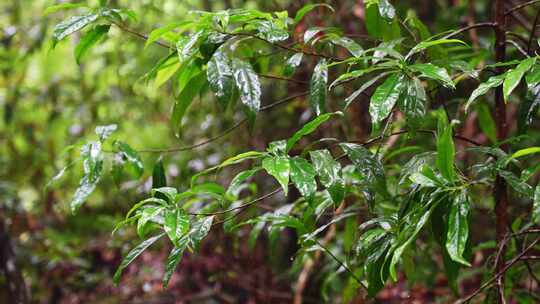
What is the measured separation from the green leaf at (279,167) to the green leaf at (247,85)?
150 mm

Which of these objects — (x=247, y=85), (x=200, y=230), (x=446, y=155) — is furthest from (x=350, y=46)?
(x=200, y=230)

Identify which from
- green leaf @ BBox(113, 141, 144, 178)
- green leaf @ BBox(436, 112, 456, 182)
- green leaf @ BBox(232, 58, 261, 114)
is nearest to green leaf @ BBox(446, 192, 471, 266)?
green leaf @ BBox(436, 112, 456, 182)

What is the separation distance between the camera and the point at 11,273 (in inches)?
84.6

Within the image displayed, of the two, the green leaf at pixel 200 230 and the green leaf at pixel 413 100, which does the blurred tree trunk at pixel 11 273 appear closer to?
the green leaf at pixel 200 230

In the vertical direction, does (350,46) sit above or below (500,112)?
above

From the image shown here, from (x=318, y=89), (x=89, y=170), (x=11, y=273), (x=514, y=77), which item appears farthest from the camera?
(x=11, y=273)

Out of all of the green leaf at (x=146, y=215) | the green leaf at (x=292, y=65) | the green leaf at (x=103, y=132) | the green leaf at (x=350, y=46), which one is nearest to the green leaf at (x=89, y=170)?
the green leaf at (x=103, y=132)

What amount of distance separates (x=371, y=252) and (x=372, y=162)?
0.18 meters

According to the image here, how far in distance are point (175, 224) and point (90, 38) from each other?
1.75ft

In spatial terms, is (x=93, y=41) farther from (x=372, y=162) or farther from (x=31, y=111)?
(x=31, y=111)

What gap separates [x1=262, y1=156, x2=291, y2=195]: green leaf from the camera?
3.16ft

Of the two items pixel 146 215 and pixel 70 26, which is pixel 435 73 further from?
pixel 70 26

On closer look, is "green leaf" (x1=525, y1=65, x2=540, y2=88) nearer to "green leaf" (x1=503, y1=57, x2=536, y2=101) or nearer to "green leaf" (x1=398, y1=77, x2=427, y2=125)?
"green leaf" (x1=503, y1=57, x2=536, y2=101)

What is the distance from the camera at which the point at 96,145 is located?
1.33 metres
